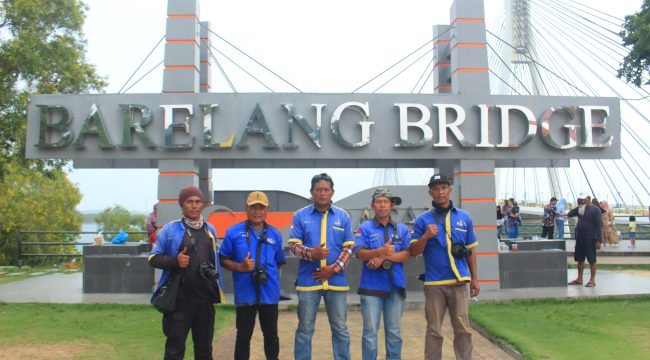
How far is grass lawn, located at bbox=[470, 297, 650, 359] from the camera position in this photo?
5422 millimetres

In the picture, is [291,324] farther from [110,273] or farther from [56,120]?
[56,120]

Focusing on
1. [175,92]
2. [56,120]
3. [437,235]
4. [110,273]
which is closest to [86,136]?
[56,120]

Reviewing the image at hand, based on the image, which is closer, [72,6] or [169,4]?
[169,4]

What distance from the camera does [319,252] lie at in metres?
4.36

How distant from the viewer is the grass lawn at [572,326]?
5.42m

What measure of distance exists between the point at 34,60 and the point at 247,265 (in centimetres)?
1137

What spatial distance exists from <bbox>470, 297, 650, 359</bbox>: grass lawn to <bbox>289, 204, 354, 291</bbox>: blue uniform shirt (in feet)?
7.13

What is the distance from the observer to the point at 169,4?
9500 mm

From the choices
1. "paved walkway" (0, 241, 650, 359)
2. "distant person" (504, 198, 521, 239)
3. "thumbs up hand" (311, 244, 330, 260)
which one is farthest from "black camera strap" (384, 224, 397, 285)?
"distant person" (504, 198, 521, 239)

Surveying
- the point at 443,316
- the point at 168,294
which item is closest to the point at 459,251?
the point at 443,316

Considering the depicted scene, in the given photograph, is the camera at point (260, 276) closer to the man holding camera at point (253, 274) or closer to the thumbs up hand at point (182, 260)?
the man holding camera at point (253, 274)

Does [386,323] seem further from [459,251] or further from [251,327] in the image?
[251,327]

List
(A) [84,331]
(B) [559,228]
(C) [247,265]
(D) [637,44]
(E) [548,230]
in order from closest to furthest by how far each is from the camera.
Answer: (C) [247,265] → (A) [84,331] → (D) [637,44] → (E) [548,230] → (B) [559,228]

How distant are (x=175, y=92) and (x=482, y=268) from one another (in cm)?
598
